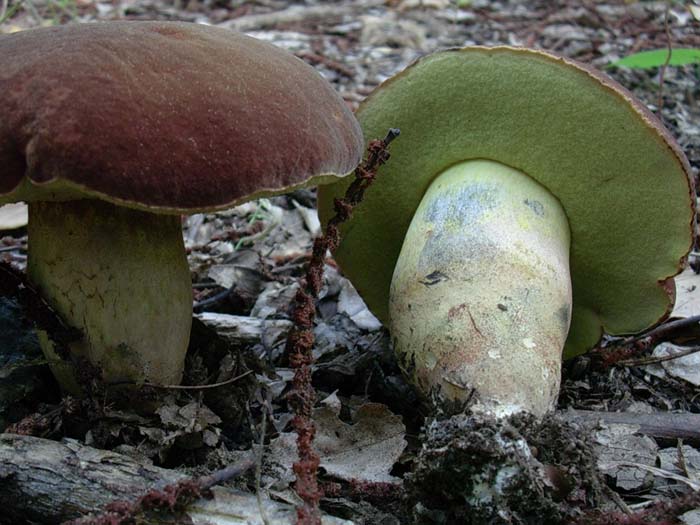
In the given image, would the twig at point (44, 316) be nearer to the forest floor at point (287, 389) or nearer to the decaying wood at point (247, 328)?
the forest floor at point (287, 389)

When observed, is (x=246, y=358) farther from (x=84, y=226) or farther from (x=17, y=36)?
(x=17, y=36)

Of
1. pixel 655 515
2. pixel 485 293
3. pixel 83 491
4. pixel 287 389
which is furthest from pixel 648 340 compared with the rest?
pixel 83 491

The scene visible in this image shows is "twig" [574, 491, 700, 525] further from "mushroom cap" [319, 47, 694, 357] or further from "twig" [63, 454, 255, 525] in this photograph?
"mushroom cap" [319, 47, 694, 357]

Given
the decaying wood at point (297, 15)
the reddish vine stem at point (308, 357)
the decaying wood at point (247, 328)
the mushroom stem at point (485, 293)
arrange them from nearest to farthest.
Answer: the reddish vine stem at point (308, 357) < the mushroom stem at point (485, 293) < the decaying wood at point (247, 328) < the decaying wood at point (297, 15)

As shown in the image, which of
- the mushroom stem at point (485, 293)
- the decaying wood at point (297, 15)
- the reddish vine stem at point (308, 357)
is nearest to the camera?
the reddish vine stem at point (308, 357)

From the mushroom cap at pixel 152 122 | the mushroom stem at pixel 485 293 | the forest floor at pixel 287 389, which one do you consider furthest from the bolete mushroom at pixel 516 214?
the mushroom cap at pixel 152 122
